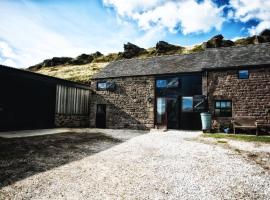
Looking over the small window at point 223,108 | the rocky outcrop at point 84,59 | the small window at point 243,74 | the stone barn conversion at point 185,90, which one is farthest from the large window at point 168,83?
the rocky outcrop at point 84,59

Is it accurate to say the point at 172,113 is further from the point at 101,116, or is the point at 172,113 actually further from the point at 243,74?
the point at 101,116

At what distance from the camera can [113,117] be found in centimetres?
1797

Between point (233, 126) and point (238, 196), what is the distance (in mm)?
10690

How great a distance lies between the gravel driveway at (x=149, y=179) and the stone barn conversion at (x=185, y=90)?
27.2ft

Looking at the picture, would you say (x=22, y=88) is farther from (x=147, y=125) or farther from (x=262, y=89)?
(x=262, y=89)

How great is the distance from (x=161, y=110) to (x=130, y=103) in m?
2.76

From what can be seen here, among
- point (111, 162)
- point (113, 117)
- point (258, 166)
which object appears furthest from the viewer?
point (113, 117)

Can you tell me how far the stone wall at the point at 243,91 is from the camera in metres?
13.5

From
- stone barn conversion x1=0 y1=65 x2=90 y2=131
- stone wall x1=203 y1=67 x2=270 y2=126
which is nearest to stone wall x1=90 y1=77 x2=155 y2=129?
stone barn conversion x1=0 y1=65 x2=90 y2=131

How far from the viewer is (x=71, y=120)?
17.7 m

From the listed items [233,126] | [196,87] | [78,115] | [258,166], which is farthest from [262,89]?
[78,115]

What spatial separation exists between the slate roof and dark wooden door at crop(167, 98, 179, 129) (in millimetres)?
2417

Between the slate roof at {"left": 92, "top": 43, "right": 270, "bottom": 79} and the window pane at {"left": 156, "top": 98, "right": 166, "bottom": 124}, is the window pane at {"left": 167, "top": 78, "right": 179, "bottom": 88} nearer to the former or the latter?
the slate roof at {"left": 92, "top": 43, "right": 270, "bottom": 79}

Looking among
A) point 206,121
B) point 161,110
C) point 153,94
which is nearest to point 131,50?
point 153,94
